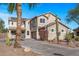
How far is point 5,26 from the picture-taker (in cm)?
1402

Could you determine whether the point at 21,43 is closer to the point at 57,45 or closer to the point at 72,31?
the point at 57,45

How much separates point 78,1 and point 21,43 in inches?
147

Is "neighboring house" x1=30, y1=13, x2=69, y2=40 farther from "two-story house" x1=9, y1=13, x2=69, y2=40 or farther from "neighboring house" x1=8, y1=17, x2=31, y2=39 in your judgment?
"neighboring house" x1=8, y1=17, x2=31, y2=39

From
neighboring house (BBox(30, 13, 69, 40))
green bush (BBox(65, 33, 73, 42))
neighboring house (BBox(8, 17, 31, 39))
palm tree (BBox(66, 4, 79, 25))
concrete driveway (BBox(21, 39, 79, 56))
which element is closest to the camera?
concrete driveway (BBox(21, 39, 79, 56))

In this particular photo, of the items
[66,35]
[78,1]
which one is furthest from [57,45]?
[78,1]

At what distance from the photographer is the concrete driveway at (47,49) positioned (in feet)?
38.0

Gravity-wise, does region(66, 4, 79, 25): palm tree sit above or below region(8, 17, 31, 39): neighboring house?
above

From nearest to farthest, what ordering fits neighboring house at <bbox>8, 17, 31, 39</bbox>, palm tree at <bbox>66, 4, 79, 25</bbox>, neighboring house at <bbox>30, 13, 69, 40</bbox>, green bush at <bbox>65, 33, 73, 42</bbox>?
neighboring house at <bbox>8, 17, 31, 39</bbox> → green bush at <bbox>65, 33, 73, 42</bbox> → neighboring house at <bbox>30, 13, 69, 40</bbox> → palm tree at <bbox>66, 4, 79, 25</bbox>

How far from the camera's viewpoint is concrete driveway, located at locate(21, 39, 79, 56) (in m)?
11.6

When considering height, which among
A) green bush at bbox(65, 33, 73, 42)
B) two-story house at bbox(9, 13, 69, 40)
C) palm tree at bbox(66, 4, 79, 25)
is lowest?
green bush at bbox(65, 33, 73, 42)

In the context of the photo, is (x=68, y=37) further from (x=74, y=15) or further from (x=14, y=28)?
(x=74, y=15)

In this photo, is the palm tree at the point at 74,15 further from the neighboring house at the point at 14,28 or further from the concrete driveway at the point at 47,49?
the neighboring house at the point at 14,28

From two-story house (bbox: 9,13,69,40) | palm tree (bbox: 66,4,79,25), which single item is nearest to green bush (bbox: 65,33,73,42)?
two-story house (bbox: 9,13,69,40)

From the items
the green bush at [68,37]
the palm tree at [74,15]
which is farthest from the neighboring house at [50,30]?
the palm tree at [74,15]
